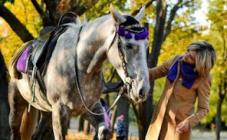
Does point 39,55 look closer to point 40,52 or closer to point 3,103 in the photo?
point 40,52

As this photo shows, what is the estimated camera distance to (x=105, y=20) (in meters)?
5.86

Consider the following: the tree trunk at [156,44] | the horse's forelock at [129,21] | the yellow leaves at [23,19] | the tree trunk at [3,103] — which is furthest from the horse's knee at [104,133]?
the yellow leaves at [23,19]

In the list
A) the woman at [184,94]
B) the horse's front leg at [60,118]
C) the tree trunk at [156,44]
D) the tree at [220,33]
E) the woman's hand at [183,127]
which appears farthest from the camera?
the tree at [220,33]

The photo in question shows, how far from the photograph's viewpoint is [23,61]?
7.52 m

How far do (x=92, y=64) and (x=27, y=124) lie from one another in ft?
9.00

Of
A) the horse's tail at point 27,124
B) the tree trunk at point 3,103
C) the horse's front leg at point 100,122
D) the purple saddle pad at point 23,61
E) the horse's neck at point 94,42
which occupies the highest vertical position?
the horse's neck at point 94,42

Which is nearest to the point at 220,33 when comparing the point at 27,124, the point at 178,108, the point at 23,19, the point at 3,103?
the point at 23,19

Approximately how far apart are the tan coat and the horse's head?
1278 millimetres

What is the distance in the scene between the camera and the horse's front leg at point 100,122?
6.09m

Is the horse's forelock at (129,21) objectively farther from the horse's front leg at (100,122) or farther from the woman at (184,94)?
the horse's front leg at (100,122)

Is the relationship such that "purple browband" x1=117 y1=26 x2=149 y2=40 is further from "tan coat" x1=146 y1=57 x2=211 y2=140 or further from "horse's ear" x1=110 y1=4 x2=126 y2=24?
"tan coat" x1=146 y1=57 x2=211 y2=140

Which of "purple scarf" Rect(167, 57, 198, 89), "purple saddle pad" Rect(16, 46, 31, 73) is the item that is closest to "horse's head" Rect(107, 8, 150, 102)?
"purple scarf" Rect(167, 57, 198, 89)

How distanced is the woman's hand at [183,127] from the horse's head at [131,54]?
48.8 inches

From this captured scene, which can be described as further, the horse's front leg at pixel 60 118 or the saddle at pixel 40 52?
the saddle at pixel 40 52
